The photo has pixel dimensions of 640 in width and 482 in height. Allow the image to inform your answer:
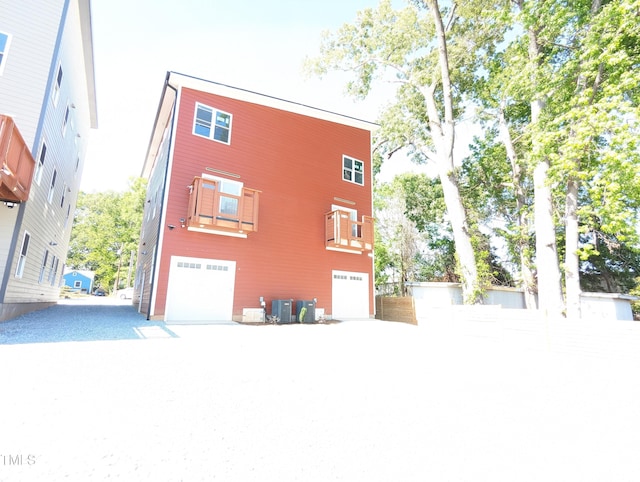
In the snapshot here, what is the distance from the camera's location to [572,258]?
910 centimetres

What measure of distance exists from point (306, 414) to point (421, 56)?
56.1 feet

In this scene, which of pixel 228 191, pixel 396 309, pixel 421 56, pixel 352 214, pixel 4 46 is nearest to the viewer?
pixel 4 46

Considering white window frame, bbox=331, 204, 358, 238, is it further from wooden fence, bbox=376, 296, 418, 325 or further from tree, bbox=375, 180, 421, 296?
tree, bbox=375, 180, 421, 296

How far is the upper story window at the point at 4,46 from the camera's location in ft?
24.7

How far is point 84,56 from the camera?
38.4 feet

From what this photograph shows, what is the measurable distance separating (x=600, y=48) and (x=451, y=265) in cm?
1076

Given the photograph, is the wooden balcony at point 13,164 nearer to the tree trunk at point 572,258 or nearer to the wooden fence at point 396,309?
the wooden fence at point 396,309

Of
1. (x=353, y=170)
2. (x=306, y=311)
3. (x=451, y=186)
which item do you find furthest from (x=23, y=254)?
(x=451, y=186)

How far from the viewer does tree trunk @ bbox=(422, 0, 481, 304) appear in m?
11.2

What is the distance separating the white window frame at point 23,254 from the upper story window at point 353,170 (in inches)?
429

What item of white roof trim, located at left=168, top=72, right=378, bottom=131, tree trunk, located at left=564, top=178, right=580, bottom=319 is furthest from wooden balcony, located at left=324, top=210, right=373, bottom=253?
tree trunk, located at left=564, top=178, right=580, bottom=319

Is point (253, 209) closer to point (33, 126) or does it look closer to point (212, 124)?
point (212, 124)

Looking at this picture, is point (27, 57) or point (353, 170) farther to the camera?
point (353, 170)

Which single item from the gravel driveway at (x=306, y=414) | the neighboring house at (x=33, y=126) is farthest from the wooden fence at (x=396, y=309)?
the neighboring house at (x=33, y=126)
